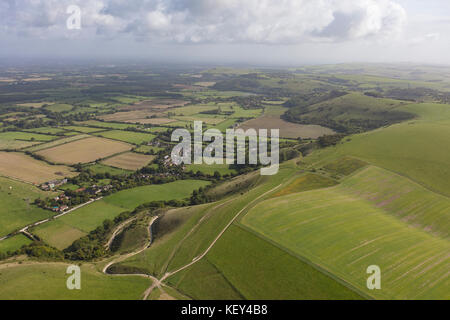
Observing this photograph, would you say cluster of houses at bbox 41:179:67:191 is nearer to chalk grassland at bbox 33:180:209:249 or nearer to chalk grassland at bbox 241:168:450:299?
chalk grassland at bbox 33:180:209:249

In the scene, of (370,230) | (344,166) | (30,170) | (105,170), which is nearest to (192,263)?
(370,230)

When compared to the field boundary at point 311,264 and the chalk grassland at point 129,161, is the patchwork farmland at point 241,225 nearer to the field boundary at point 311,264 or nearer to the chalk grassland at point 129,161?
the field boundary at point 311,264

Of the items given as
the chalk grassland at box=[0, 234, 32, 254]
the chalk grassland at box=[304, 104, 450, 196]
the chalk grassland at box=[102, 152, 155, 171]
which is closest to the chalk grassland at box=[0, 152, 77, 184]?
the chalk grassland at box=[102, 152, 155, 171]

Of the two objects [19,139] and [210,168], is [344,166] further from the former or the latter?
[19,139]

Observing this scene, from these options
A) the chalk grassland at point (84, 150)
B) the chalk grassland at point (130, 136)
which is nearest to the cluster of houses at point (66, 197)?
the chalk grassland at point (84, 150)
